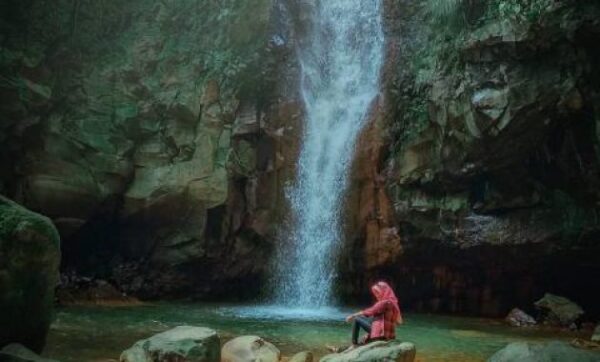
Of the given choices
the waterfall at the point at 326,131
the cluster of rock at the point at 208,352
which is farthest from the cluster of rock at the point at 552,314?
the cluster of rock at the point at 208,352

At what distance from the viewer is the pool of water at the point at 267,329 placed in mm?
10227

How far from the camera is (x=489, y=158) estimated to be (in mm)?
17516

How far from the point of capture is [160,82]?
19.9 m

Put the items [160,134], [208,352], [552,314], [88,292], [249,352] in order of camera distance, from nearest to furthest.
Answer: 1. [208,352]
2. [249,352]
3. [552,314]
4. [88,292]
5. [160,134]

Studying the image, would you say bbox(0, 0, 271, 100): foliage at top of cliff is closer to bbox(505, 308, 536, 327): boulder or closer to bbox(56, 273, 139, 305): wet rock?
bbox(56, 273, 139, 305): wet rock

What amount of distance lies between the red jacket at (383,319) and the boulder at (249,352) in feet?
4.99

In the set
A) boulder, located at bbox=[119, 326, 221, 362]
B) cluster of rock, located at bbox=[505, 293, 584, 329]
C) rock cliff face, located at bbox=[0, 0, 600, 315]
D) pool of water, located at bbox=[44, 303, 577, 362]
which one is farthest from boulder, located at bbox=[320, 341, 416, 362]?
cluster of rock, located at bbox=[505, 293, 584, 329]

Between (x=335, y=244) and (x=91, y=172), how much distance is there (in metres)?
7.99

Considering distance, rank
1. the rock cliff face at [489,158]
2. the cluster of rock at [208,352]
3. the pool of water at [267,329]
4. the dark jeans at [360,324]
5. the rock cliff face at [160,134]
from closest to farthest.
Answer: the cluster of rock at [208,352]
the dark jeans at [360,324]
the pool of water at [267,329]
the rock cliff face at [489,158]
the rock cliff face at [160,134]

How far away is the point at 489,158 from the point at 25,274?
1341 cm

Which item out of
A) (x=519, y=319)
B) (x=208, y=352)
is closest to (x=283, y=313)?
(x=519, y=319)

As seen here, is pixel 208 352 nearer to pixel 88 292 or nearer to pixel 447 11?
pixel 88 292

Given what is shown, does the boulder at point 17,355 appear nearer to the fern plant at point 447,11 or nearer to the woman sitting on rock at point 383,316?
the woman sitting on rock at point 383,316

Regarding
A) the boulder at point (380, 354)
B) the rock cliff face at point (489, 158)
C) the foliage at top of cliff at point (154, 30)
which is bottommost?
the boulder at point (380, 354)
